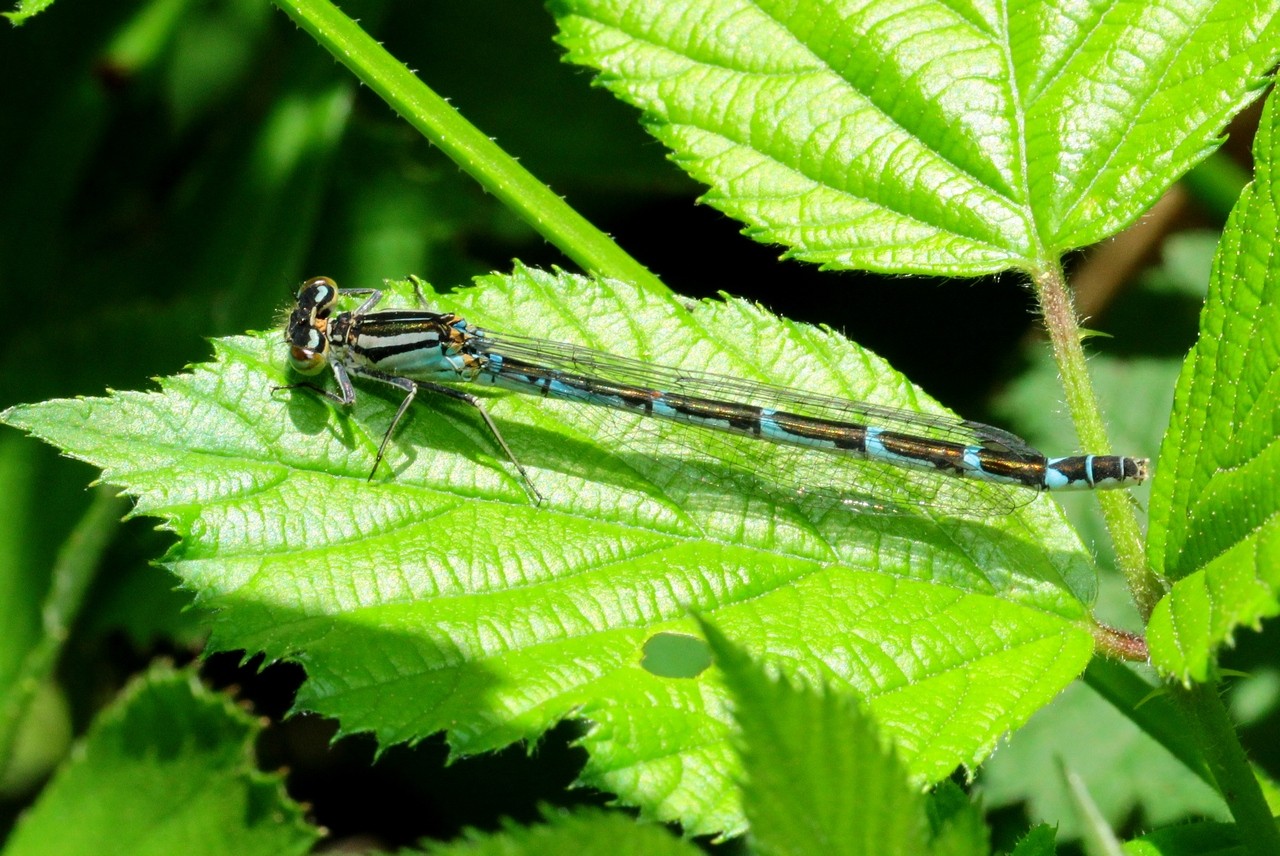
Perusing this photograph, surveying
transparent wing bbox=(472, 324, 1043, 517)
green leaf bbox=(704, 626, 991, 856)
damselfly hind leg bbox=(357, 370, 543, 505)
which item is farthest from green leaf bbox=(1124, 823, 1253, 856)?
damselfly hind leg bbox=(357, 370, 543, 505)

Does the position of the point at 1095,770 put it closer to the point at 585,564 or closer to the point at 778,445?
the point at 778,445

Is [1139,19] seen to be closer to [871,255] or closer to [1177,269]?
[871,255]

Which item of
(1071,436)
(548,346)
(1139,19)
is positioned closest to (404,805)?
(548,346)

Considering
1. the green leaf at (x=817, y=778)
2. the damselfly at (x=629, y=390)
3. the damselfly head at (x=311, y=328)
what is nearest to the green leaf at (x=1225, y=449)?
the damselfly at (x=629, y=390)

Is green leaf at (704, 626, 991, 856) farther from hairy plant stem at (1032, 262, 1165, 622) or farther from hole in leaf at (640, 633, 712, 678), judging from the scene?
hairy plant stem at (1032, 262, 1165, 622)

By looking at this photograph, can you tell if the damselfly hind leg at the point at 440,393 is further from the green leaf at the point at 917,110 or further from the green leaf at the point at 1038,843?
the green leaf at the point at 1038,843
